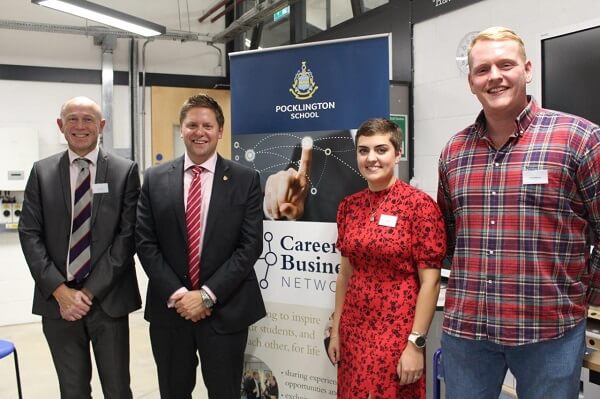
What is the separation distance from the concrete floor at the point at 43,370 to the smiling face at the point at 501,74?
2.63 meters

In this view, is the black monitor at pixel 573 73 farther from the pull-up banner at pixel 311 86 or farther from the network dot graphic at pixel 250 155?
the network dot graphic at pixel 250 155

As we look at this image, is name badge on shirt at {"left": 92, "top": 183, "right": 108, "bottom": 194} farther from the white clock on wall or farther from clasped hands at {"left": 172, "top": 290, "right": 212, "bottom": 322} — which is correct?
the white clock on wall

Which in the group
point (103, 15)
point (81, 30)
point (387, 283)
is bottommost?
point (387, 283)

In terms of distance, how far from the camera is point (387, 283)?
174 cm

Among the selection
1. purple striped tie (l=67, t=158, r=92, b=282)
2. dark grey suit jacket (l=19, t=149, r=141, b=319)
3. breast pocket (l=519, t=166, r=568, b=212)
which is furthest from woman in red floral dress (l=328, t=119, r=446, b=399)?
purple striped tie (l=67, t=158, r=92, b=282)

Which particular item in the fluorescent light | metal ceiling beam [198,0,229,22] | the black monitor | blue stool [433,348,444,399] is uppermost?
metal ceiling beam [198,0,229,22]

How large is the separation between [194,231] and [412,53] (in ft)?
8.15

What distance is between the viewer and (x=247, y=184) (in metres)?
2.12

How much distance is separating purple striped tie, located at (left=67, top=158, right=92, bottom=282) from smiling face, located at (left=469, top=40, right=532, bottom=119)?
1.63 m

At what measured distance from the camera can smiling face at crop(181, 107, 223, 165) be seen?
206 centimetres

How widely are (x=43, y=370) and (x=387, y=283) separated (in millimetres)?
3137

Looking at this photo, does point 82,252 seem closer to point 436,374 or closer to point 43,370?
point 436,374

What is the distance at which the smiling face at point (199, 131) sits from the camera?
2.06 metres

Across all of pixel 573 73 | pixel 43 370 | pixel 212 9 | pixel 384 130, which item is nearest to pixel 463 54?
pixel 573 73
